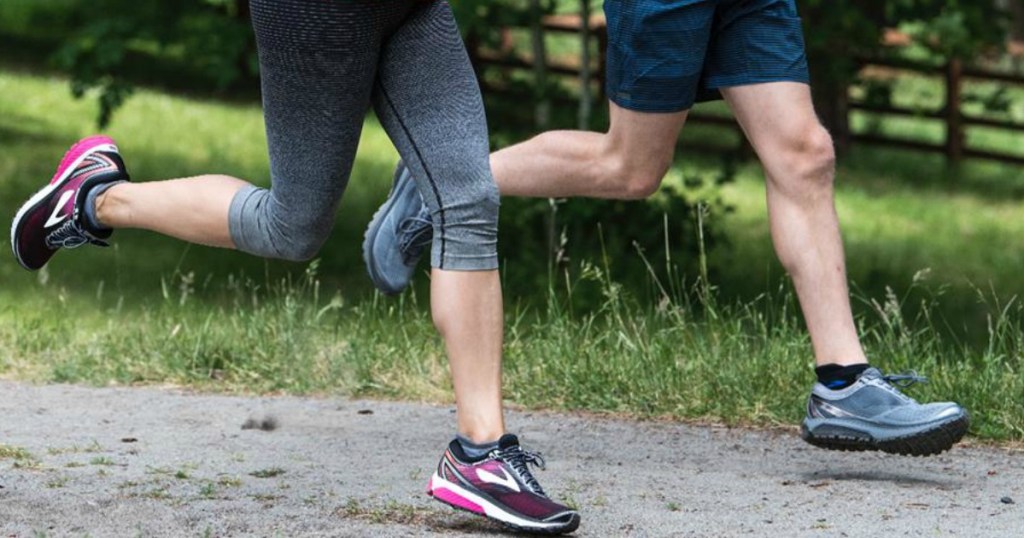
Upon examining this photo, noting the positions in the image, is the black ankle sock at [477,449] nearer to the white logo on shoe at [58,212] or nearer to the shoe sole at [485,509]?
the shoe sole at [485,509]

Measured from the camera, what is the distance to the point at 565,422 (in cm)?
539

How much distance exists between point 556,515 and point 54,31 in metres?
21.6

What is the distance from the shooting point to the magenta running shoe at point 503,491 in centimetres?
375

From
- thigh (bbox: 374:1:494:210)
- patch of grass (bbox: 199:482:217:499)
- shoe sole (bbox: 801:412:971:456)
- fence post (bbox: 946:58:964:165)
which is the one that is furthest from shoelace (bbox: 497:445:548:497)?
fence post (bbox: 946:58:964:165)

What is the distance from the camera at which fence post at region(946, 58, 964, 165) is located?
20.1m

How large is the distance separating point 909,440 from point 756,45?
3.56 ft

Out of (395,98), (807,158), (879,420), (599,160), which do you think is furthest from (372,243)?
(879,420)

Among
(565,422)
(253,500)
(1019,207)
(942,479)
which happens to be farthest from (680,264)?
(1019,207)

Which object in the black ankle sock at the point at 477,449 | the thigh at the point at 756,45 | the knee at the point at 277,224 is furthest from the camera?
the thigh at the point at 756,45

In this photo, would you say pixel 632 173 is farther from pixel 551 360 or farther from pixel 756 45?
pixel 551 360

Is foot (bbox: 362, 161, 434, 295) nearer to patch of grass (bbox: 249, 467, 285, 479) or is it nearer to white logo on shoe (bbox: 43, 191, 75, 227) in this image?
patch of grass (bbox: 249, 467, 285, 479)

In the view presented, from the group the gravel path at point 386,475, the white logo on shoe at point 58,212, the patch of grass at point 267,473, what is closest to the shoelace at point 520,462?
the gravel path at point 386,475

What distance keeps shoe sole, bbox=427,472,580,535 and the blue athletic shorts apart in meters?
1.38

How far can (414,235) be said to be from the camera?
4914mm
